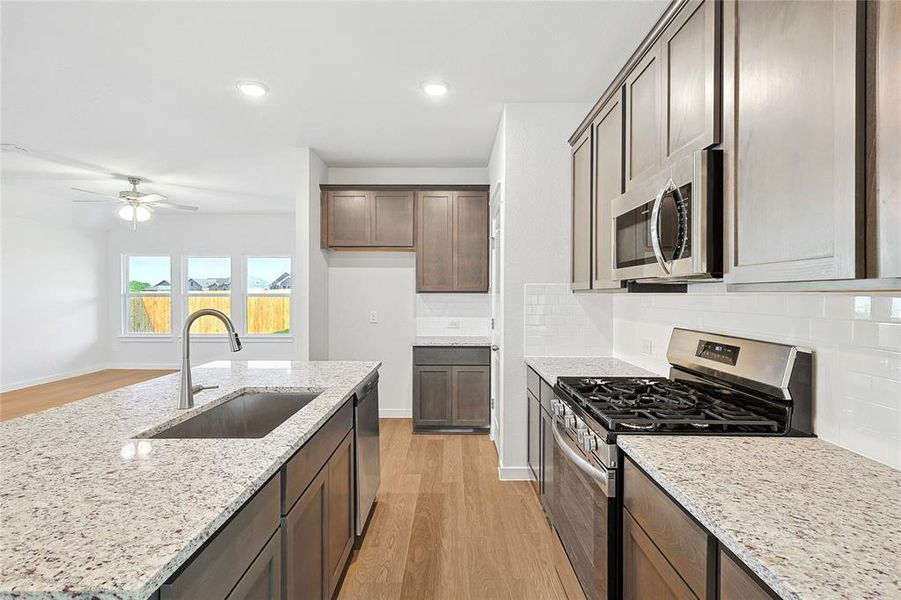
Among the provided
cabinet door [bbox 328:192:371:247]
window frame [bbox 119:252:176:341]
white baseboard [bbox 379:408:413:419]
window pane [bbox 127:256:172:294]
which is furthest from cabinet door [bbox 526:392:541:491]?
window pane [bbox 127:256:172:294]

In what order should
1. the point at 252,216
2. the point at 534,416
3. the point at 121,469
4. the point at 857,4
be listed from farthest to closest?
the point at 252,216
the point at 534,416
the point at 121,469
the point at 857,4

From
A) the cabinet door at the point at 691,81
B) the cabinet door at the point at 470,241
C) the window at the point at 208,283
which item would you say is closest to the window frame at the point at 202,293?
the window at the point at 208,283

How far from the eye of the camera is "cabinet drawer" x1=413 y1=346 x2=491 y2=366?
4.41 meters

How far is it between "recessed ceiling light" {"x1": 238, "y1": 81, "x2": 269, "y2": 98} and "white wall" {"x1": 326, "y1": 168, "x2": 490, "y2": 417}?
83.1 inches

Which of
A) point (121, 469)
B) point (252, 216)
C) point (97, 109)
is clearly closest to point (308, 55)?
point (97, 109)

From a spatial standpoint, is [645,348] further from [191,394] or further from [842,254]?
[191,394]

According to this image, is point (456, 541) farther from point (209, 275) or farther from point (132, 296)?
point (132, 296)

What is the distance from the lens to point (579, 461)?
1.82m

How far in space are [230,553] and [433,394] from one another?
11.4 ft

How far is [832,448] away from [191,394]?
2.11 metres

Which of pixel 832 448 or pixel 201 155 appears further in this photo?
pixel 201 155

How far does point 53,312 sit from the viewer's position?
7.12 metres

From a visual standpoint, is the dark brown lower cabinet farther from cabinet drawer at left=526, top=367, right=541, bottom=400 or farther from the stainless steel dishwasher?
cabinet drawer at left=526, top=367, right=541, bottom=400

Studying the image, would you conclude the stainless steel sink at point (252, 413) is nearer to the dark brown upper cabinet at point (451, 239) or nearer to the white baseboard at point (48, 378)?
the dark brown upper cabinet at point (451, 239)
